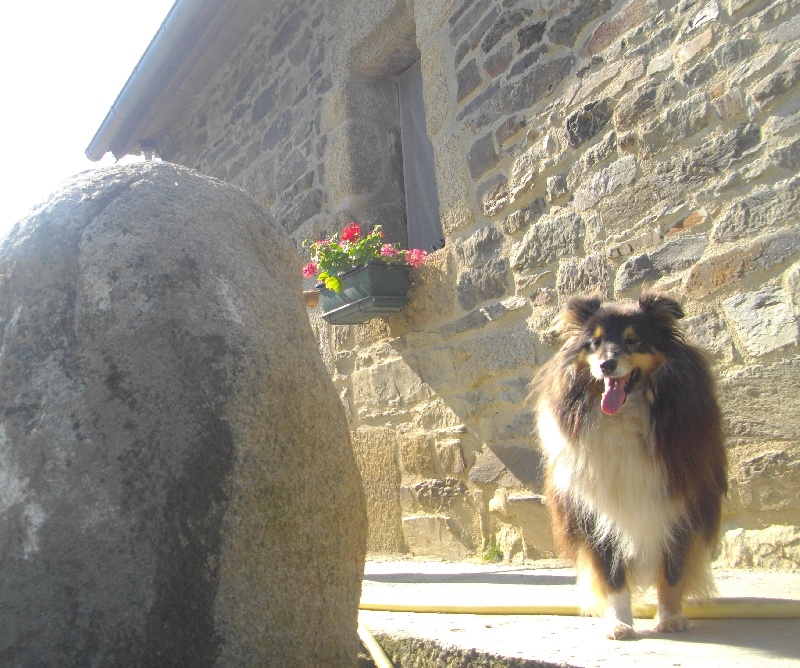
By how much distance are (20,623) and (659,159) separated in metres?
3.12

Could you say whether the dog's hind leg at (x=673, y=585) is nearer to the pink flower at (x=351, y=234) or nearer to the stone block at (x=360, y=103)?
the pink flower at (x=351, y=234)

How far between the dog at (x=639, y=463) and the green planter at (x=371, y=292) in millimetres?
2213

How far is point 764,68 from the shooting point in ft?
10.1

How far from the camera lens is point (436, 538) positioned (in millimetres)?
4617

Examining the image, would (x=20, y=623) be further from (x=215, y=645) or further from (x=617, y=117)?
(x=617, y=117)

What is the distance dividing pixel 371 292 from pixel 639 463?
253cm

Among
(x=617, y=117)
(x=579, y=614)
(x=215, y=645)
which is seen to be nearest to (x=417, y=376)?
(x=617, y=117)

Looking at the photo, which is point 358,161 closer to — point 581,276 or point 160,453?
point 581,276

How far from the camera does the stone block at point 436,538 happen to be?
446 centimetres

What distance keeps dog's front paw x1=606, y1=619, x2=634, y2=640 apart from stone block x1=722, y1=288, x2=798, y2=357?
1.34 meters

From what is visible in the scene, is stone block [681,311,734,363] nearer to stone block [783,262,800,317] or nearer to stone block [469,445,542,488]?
stone block [783,262,800,317]

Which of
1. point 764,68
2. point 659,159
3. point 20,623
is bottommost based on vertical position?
point 20,623

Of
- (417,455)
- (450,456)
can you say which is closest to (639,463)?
(450,456)

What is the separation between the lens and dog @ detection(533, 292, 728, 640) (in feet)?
7.90
